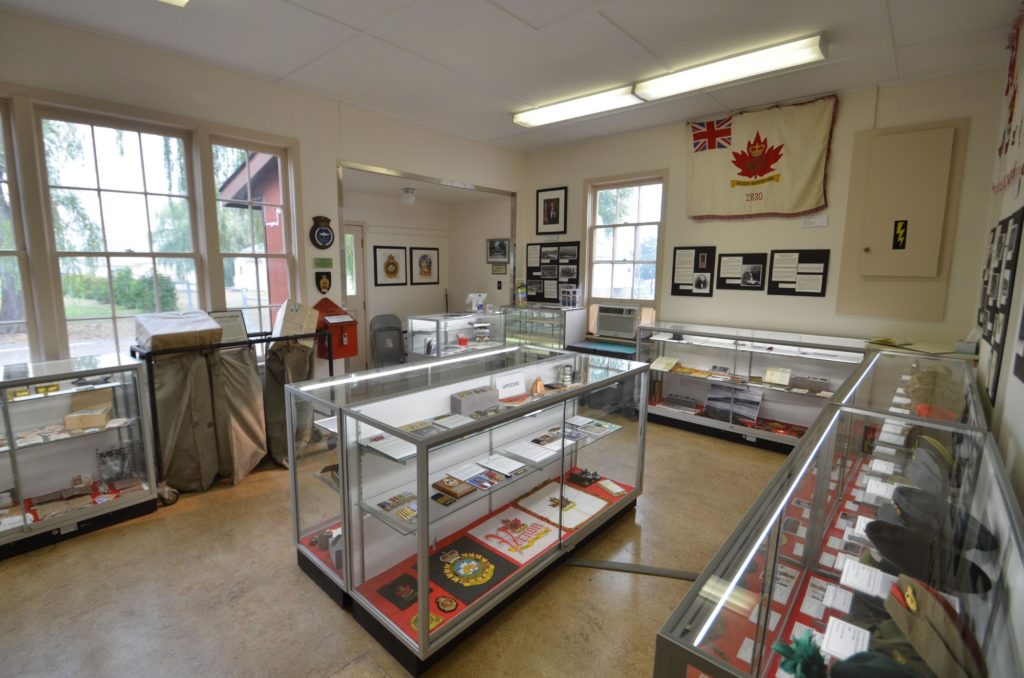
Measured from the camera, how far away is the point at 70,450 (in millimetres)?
2869

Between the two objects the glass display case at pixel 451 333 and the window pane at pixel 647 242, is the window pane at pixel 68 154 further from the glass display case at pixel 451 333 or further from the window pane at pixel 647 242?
the window pane at pixel 647 242

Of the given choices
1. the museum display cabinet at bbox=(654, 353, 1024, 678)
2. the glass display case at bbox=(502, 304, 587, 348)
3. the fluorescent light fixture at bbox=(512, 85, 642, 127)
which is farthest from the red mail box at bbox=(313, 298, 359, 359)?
the museum display cabinet at bbox=(654, 353, 1024, 678)

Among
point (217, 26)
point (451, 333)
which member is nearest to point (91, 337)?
point (217, 26)

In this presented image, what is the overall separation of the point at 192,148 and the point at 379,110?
1616 millimetres

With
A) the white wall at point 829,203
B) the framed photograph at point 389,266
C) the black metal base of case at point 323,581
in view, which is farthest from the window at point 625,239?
the black metal base of case at point 323,581

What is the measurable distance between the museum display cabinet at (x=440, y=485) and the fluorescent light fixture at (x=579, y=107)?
2.35m

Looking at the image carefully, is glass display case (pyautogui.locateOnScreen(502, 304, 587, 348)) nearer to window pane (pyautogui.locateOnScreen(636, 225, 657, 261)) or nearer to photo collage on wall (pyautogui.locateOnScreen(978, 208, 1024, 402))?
window pane (pyautogui.locateOnScreen(636, 225, 657, 261))

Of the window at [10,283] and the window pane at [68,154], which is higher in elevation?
the window pane at [68,154]

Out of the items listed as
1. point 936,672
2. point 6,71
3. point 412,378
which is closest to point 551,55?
point 412,378

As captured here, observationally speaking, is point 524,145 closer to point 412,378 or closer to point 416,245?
point 416,245

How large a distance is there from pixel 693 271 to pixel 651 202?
91cm

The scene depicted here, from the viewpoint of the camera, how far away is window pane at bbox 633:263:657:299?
16.9ft

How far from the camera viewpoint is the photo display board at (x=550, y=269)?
223 inches

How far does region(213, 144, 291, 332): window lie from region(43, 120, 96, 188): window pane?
2.34 feet
